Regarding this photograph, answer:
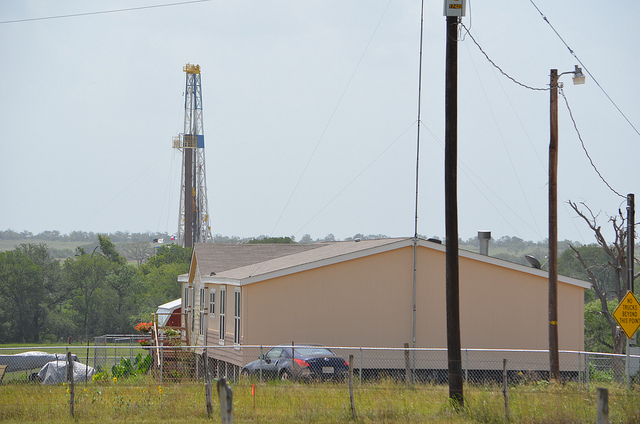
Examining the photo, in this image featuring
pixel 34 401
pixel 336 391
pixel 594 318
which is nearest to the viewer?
pixel 34 401

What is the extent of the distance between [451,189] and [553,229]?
8.34 meters

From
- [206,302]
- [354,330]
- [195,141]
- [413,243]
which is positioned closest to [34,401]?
[354,330]

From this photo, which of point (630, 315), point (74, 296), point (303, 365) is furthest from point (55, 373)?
point (74, 296)

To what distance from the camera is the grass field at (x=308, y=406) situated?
13.8m

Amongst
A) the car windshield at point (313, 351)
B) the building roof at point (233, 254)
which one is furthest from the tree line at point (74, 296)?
the car windshield at point (313, 351)

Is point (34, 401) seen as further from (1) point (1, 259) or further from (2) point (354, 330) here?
(1) point (1, 259)

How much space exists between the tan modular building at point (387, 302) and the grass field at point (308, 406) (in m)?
9.45

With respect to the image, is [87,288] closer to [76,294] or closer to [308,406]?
[76,294]

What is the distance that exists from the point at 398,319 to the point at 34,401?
48.2 ft

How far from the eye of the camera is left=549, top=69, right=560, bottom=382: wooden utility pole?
22.2m

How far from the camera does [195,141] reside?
285 feet

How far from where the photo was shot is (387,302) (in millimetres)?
27188

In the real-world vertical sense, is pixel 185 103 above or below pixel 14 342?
Answer: above

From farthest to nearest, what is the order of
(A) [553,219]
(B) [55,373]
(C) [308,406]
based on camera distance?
(B) [55,373]
(A) [553,219]
(C) [308,406]
